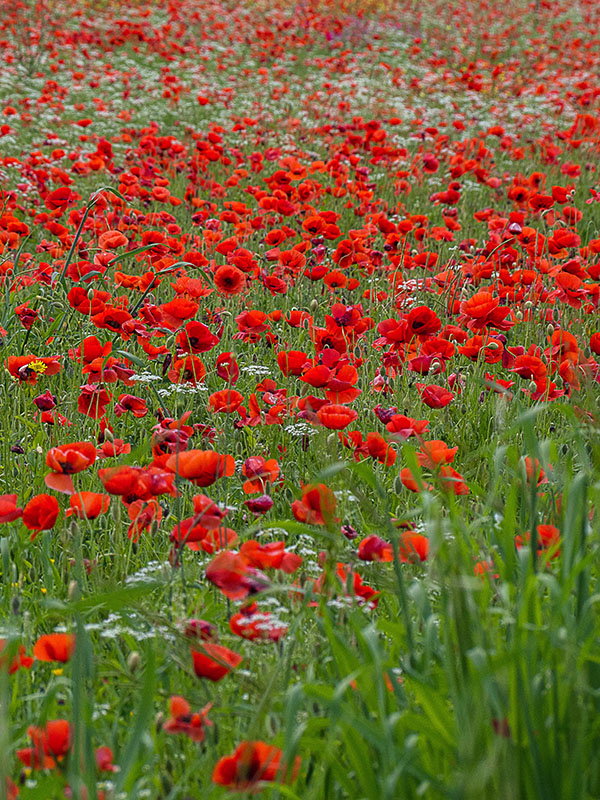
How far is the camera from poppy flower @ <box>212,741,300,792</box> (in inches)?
45.8

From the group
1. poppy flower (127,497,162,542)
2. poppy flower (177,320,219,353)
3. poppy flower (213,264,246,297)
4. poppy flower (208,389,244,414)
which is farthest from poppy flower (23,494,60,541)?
poppy flower (213,264,246,297)

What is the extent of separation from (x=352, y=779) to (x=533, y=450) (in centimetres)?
65

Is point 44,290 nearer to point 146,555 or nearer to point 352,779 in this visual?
point 146,555

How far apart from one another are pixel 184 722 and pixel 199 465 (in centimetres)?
53

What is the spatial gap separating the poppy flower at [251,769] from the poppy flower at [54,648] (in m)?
0.35

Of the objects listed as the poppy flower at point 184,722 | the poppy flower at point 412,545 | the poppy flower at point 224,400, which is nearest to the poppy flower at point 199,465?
the poppy flower at point 412,545

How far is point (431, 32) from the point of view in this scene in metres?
15.8

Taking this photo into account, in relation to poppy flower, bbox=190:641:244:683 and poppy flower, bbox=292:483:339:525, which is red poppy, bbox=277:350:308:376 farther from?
poppy flower, bbox=190:641:244:683

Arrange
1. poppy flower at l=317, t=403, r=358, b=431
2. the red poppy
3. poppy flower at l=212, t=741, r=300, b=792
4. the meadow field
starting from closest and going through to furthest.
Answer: poppy flower at l=212, t=741, r=300, b=792 → the meadow field → poppy flower at l=317, t=403, r=358, b=431 → the red poppy

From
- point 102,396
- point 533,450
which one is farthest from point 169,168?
point 533,450

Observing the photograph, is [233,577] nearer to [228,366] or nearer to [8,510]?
[8,510]

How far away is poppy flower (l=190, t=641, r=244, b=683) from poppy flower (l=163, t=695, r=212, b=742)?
0.07m

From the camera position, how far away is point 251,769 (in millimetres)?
1200

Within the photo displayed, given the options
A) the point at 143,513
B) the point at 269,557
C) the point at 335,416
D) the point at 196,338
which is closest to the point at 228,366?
the point at 196,338
